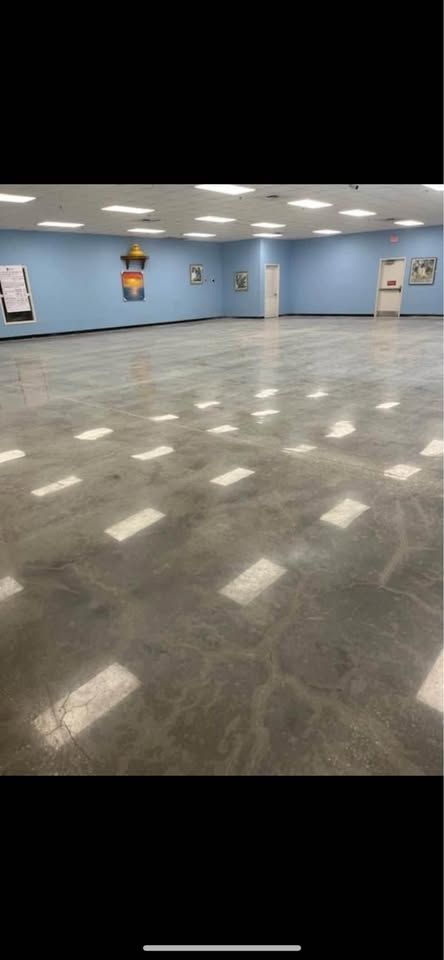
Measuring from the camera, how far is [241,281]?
19.3 meters

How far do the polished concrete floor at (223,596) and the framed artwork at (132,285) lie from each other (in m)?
12.4

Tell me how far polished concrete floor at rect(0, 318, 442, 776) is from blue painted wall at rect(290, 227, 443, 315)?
13.5 metres

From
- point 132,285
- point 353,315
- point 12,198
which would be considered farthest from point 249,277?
point 12,198

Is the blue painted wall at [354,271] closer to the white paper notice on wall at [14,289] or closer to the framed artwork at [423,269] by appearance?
the framed artwork at [423,269]

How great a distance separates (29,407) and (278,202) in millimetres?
7339

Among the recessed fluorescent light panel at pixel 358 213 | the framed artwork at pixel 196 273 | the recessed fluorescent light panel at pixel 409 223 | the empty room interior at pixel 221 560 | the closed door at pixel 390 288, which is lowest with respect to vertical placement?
the empty room interior at pixel 221 560

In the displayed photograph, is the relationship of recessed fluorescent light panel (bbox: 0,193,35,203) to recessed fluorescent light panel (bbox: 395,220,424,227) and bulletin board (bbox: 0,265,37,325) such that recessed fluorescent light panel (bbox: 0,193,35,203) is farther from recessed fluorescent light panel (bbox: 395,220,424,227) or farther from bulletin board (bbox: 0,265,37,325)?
recessed fluorescent light panel (bbox: 395,220,424,227)

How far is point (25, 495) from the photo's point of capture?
3590mm

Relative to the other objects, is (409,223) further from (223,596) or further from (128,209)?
(223,596)

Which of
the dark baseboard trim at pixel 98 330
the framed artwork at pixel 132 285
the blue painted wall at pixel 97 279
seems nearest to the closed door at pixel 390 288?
the dark baseboard trim at pixel 98 330

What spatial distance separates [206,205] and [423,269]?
9.61 metres

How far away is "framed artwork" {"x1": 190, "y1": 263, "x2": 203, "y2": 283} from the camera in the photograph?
1875 centimetres

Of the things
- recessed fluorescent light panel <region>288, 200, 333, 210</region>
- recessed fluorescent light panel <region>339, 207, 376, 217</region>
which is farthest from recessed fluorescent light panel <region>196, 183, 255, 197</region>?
recessed fluorescent light panel <region>339, 207, 376, 217</region>

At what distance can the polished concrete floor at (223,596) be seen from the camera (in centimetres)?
160
